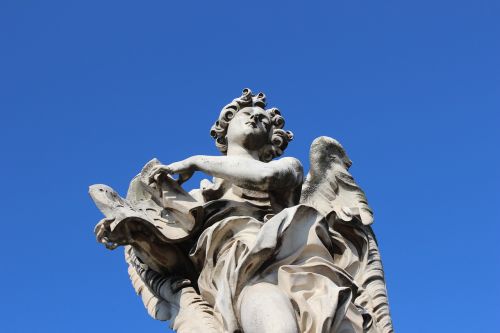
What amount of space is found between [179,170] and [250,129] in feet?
2.98

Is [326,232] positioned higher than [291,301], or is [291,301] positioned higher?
[326,232]

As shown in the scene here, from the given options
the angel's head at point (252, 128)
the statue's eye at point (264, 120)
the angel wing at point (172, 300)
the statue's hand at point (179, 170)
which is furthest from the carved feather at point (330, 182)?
the angel wing at point (172, 300)

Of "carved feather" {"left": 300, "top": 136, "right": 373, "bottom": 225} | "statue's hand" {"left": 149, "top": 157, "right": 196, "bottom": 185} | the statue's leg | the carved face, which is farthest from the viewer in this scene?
"carved feather" {"left": 300, "top": 136, "right": 373, "bottom": 225}

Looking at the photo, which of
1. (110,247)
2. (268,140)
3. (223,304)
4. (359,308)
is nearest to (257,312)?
(223,304)

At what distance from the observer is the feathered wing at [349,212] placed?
8.62 m

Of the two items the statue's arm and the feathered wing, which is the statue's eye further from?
the statue's arm

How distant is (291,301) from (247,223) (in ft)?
3.59

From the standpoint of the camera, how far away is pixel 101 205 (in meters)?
8.47

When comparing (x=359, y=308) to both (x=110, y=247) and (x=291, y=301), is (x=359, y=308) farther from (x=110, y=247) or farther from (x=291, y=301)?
(x=110, y=247)

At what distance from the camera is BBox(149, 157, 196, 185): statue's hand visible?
861cm

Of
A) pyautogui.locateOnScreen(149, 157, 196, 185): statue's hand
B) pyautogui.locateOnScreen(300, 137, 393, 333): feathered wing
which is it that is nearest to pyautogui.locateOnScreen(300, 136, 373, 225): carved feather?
pyautogui.locateOnScreen(300, 137, 393, 333): feathered wing

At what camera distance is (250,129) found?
9.27 metres

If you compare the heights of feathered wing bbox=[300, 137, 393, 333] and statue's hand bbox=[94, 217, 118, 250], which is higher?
feathered wing bbox=[300, 137, 393, 333]

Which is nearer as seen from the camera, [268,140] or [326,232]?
[326,232]
